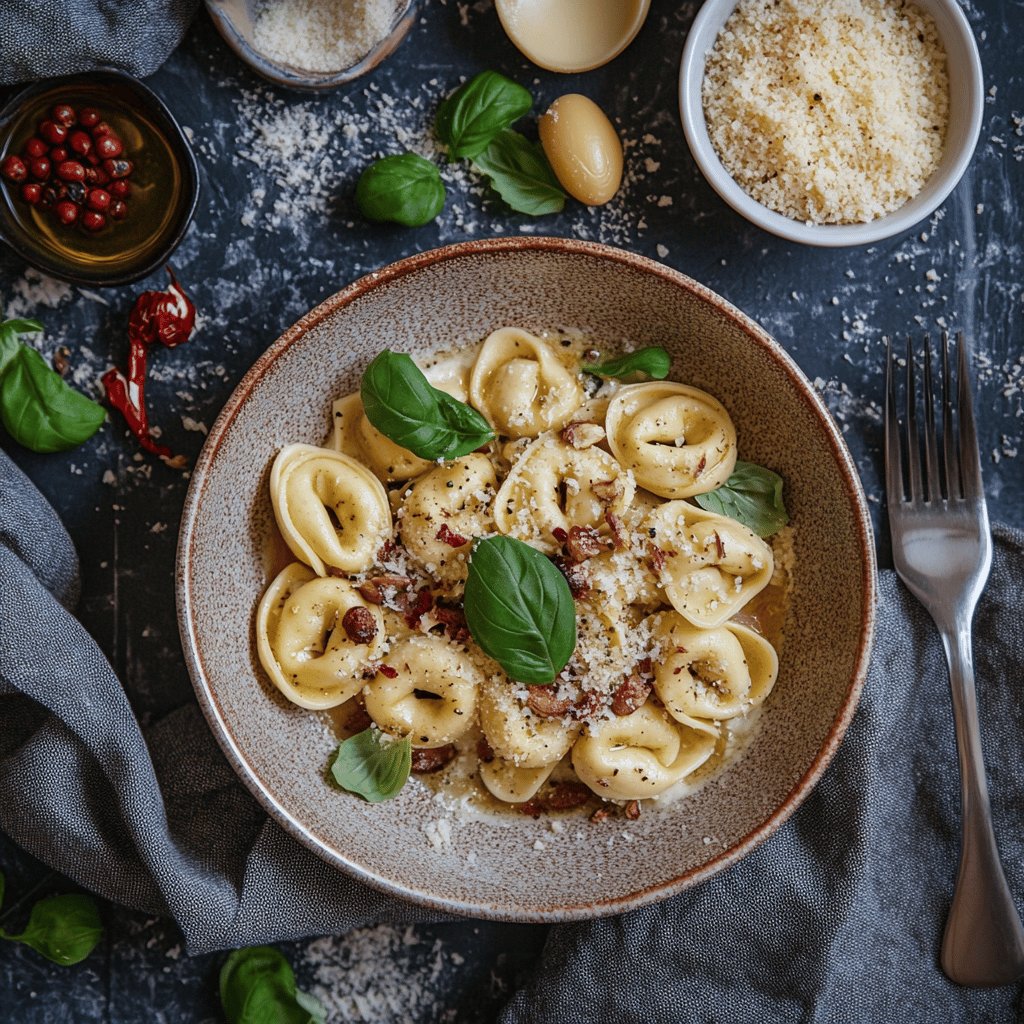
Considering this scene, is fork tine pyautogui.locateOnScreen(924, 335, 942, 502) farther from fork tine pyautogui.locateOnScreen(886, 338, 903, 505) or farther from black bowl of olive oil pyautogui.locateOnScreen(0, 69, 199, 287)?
black bowl of olive oil pyautogui.locateOnScreen(0, 69, 199, 287)

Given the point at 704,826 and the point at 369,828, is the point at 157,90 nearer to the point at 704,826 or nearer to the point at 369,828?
A: the point at 369,828

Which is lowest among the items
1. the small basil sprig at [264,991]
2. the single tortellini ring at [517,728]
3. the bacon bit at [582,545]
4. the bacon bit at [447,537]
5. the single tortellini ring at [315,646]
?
the small basil sprig at [264,991]

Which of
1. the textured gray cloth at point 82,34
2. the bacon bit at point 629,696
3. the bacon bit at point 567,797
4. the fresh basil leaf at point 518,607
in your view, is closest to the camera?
the fresh basil leaf at point 518,607

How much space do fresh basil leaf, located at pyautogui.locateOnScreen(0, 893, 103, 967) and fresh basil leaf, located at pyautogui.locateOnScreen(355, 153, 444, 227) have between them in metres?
1.97

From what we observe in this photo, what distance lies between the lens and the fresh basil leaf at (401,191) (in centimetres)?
245

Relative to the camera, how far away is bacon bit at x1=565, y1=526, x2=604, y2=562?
7.90 ft

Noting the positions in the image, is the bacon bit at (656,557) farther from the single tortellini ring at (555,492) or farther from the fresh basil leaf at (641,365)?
the fresh basil leaf at (641,365)

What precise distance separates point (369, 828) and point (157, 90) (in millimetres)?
1996

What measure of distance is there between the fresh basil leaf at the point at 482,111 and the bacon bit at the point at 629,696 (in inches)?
55.5

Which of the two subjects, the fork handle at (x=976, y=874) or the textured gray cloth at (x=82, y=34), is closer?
the textured gray cloth at (x=82, y=34)

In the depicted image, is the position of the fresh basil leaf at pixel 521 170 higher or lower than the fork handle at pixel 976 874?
higher

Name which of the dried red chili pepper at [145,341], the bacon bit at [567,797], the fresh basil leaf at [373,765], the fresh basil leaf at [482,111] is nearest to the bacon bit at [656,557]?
the bacon bit at [567,797]

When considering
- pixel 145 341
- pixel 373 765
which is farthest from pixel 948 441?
pixel 145 341

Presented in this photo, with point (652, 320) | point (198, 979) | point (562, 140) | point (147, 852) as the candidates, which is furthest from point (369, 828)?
point (562, 140)
